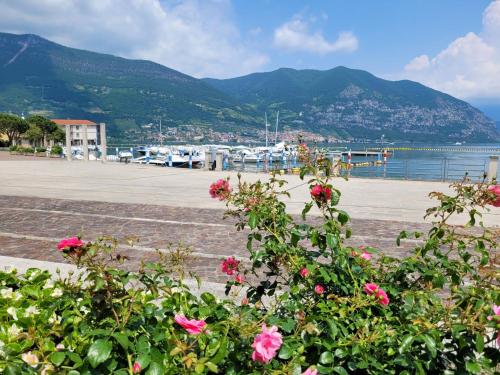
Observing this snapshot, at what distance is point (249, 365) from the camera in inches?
58.7

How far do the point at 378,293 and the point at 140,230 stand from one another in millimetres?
5568

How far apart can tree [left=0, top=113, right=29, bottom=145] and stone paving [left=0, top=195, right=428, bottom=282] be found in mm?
56809

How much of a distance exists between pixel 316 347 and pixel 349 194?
10672 millimetres

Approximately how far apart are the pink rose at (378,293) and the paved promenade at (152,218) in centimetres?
274

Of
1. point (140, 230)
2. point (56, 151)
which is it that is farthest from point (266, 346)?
point (56, 151)

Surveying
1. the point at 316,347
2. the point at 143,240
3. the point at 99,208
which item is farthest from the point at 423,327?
the point at 99,208

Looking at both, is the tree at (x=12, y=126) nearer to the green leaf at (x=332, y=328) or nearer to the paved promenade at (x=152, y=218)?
the paved promenade at (x=152, y=218)

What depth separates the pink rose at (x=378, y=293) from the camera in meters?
1.81

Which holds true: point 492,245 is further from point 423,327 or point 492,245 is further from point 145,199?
point 145,199

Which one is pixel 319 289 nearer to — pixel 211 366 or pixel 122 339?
pixel 211 366

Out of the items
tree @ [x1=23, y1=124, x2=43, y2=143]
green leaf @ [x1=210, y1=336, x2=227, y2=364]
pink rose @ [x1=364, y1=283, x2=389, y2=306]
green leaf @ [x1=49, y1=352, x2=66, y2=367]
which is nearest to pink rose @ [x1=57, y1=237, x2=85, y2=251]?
green leaf @ [x1=49, y1=352, x2=66, y2=367]

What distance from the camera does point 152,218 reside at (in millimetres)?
7922

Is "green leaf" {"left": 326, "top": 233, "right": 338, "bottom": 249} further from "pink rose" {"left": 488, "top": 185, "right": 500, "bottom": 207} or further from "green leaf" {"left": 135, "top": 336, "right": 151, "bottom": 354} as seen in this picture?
"green leaf" {"left": 135, "top": 336, "right": 151, "bottom": 354}

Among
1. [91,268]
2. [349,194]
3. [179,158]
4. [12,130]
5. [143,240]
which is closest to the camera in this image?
[91,268]
